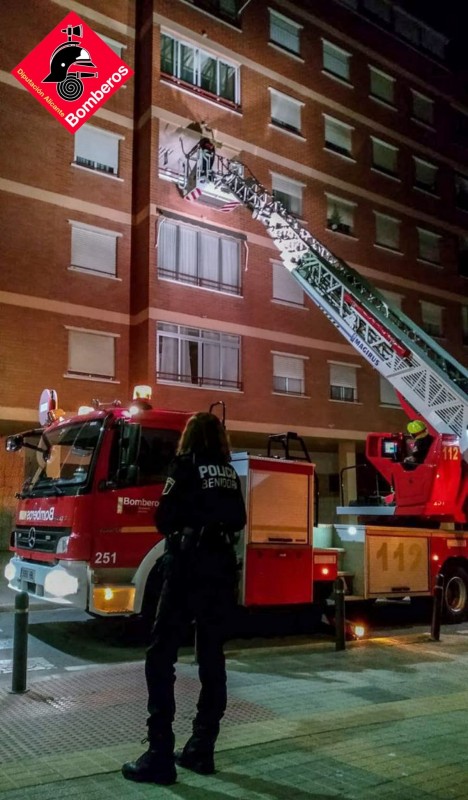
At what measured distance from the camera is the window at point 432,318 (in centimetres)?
2556

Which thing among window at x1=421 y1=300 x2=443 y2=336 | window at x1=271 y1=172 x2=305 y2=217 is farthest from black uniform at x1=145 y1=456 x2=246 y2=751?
window at x1=421 y1=300 x2=443 y2=336

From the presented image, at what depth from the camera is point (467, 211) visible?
1115 inches

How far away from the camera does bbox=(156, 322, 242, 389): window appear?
61.7 feet

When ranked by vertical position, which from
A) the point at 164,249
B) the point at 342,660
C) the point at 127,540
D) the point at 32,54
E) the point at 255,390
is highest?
the point at 32,54

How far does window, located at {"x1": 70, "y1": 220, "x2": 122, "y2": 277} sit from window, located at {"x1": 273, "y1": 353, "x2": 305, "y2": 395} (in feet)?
18.3

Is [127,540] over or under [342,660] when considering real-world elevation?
over

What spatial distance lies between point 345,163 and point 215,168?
359 inches

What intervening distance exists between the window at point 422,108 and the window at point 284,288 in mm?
9991

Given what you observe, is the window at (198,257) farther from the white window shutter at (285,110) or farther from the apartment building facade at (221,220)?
the white window shutter at (285,110)

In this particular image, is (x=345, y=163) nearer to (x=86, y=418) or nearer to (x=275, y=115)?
(x=275, y=115)

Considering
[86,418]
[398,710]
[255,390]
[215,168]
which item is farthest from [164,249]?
[398,710]

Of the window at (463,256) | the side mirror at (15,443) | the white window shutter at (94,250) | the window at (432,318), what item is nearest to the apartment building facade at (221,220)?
the white window shutter at (94,250)

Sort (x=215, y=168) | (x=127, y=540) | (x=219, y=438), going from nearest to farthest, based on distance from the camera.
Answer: (x=219, y=438)
(x=127, y=540)
(x=215, y=168)

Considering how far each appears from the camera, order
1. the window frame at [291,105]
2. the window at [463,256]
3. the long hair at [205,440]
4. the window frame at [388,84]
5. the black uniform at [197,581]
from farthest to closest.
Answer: the window at [463,256], the window frame at [388,84], the window frame at [291,105], the long hair at [205,440], the black uniform at [197,581]
